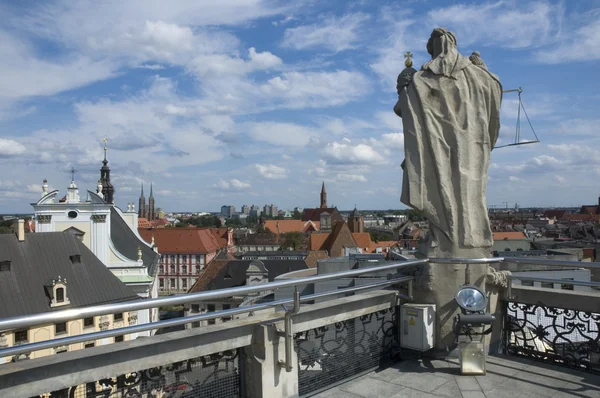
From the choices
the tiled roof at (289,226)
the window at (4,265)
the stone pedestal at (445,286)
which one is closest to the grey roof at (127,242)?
the window at (4,265)

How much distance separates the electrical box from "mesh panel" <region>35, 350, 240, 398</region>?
2.28 metres

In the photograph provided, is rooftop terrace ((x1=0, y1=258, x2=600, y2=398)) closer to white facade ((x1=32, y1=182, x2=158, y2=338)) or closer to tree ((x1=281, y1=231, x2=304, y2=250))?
white facade ((x1=32, y1=182, x2=158, y2=338))

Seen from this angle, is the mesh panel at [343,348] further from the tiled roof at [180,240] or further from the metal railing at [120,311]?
the tiled roof at [180,240]

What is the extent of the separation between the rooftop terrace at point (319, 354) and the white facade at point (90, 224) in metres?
38.1

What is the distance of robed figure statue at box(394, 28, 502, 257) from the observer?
18.2ft

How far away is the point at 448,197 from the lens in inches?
217

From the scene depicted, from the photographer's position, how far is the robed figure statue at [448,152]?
5543mm

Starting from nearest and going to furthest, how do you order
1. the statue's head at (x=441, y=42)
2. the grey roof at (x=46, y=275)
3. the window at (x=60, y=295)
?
the statue's head at (x=441, y=42)
the grey roof at (x=46, y=275)
the window at (x=60, y=295)

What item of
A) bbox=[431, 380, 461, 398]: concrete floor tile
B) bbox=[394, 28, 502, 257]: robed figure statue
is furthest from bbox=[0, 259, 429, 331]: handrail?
bbox=[394, 28, 502, 257]: robed figure statue

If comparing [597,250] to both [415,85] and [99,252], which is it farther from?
[415,85]

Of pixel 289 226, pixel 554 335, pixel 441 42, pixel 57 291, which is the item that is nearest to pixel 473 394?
pixel 554 335

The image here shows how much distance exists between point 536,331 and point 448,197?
1939 mm

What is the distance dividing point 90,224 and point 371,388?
138 ft

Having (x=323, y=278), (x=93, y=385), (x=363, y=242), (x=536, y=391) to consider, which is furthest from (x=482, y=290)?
(x=363, y=242)
